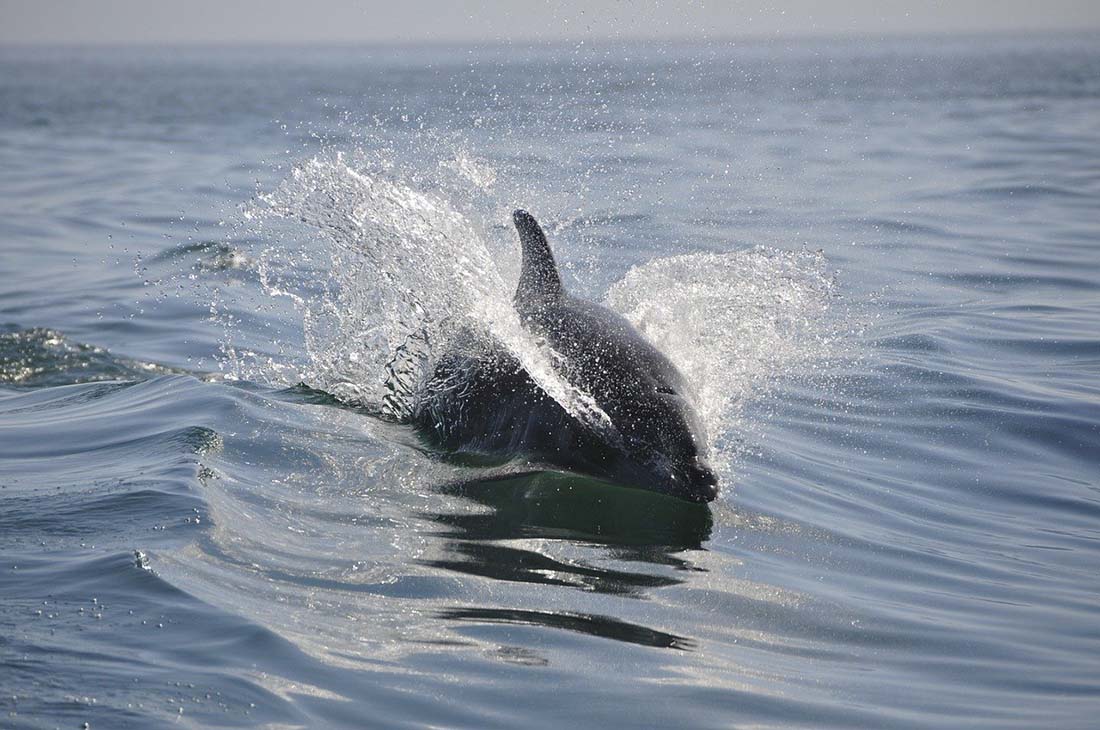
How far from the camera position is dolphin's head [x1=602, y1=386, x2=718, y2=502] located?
6805 mm

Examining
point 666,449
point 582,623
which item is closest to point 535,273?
point 666,449

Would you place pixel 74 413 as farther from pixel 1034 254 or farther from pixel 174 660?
pixel 1034 254

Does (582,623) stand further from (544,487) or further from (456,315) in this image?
(456,315)

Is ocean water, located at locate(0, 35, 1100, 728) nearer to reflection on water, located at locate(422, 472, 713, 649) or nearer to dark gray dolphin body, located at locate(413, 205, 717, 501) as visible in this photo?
reflection on water, located at locate(422, 472, 713, 649)

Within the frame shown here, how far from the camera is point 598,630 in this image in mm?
5504

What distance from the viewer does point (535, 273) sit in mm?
8242

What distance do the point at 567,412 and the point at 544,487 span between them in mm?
443

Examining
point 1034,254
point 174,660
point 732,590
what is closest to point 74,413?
point 174,660

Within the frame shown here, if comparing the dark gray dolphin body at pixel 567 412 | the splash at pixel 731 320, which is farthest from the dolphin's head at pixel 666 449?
the splash at pixel 731 320

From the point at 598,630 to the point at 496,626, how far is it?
0.43 metres

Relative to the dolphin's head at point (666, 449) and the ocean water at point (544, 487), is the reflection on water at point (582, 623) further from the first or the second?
the dolphin's head at point (666, 449)

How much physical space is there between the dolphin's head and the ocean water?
0.69 ft

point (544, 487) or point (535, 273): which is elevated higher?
point (535, 273)

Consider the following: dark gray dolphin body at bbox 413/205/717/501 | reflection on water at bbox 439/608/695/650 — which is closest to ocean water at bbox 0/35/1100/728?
reflection on water at bbox 439/608/695/650
